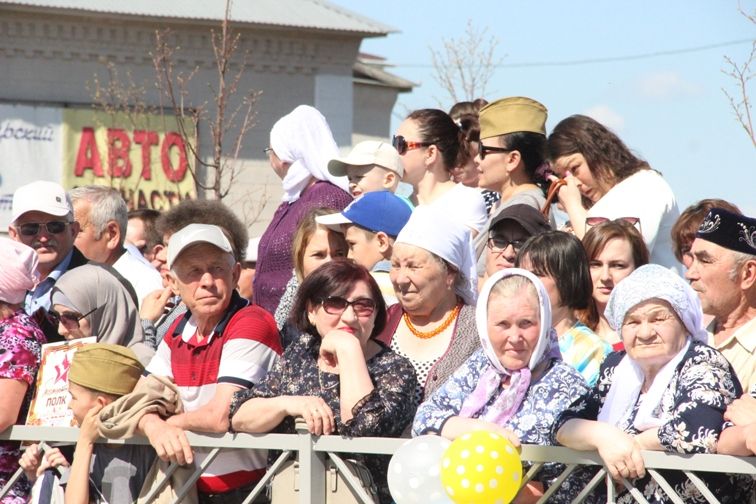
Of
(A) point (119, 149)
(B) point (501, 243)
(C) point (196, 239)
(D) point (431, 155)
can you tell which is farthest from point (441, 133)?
(A) point (119, 149)

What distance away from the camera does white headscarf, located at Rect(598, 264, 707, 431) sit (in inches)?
179

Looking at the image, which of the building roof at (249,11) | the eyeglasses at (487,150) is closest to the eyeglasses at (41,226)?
the eyeglasses at (487,150)

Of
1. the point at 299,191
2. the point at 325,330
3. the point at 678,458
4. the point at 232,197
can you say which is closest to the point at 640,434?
the point at 678,458

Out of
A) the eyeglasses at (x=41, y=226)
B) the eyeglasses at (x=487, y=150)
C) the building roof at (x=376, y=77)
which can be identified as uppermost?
the eyeglasses at (x=487, y=150)

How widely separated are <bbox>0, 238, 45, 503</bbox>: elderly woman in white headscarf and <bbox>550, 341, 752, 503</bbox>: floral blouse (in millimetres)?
2470

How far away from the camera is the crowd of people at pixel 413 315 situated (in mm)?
4602

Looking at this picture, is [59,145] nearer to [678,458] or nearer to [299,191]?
[299,191]

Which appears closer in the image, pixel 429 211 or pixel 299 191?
pixel 429 211

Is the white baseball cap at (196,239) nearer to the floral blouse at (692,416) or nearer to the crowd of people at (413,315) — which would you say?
the crowd of people at (413,315)

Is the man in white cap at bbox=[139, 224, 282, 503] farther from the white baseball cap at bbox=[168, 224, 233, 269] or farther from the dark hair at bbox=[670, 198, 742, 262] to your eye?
the dark hair at bbox=[670, 198, 742, 262]

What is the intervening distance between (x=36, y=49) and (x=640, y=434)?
65.3 feet

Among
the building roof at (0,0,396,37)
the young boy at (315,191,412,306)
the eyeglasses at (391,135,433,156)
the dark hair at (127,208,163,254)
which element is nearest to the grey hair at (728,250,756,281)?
the young boy at (315,191,412,306)

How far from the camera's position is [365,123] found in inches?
1072

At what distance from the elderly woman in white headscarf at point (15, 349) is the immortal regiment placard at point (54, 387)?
0.06 meters
